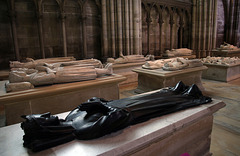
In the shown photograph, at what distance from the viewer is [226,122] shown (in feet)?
11.8

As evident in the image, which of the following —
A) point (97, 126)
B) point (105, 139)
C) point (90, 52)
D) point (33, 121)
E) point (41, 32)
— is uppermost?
point (41, 32)

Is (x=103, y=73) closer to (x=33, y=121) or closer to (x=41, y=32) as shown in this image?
(x=33, y=121)

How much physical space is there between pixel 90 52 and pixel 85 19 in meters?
1.32

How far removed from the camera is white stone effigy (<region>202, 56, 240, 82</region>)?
686 centimetres

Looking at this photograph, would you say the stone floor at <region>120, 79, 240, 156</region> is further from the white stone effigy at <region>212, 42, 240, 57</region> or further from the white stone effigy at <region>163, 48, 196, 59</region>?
the white stone effigy at <region>212, 42, 240, 57</region>

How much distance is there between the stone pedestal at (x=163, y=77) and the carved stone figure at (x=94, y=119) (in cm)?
258

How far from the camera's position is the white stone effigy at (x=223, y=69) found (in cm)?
686

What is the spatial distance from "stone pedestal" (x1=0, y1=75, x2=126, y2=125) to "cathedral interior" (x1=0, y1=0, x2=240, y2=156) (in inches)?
9.0

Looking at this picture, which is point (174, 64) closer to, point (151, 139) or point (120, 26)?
point (120, 26)

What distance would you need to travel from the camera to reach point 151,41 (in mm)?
9938

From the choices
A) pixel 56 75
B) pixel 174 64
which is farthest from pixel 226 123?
pixel 56 75

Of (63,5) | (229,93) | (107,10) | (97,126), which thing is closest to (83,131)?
(97,126)

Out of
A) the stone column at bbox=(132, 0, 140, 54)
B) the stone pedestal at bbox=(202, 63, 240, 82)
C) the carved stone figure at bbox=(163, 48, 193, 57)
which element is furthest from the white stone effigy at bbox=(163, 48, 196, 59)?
the stone pedestal at bbox=(202, 63, 240, 82)

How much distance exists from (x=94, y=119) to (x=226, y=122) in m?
2.93
